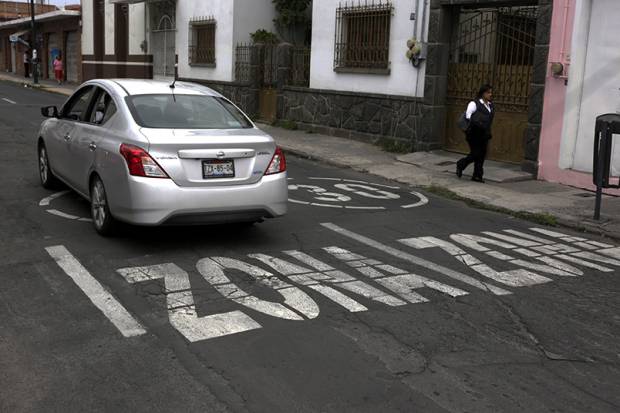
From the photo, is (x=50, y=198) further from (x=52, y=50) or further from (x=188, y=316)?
(x=52, y=50)

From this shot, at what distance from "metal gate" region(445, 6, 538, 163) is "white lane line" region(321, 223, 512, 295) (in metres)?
6.30

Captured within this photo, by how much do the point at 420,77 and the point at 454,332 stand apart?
10.4 m

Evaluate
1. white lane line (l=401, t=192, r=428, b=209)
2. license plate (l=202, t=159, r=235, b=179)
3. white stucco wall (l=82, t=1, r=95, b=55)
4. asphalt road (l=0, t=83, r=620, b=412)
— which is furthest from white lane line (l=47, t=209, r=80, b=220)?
white stucco wall (l=82, t=1, r=95, b=55)

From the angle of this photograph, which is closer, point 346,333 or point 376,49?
point 346,333

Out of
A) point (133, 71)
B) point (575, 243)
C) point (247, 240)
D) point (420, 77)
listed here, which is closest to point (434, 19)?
point (420, 77)

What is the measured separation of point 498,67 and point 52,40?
117ft

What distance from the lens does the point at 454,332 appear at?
484cm

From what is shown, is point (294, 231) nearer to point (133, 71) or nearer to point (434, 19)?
point (434, 19)

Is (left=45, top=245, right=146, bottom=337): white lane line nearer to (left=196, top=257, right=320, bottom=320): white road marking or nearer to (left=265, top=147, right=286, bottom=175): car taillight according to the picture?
(left=196, top=257, right=320, bottom=320): white road marking

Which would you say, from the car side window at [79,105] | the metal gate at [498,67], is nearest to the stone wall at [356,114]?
the metal gate at [498,67]

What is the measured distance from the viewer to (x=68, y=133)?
7.96 m

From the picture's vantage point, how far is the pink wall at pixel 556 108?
37.0ft

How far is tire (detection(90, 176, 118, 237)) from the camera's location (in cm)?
677

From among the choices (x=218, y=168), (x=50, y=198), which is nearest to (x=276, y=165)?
(x=218, y=168)
